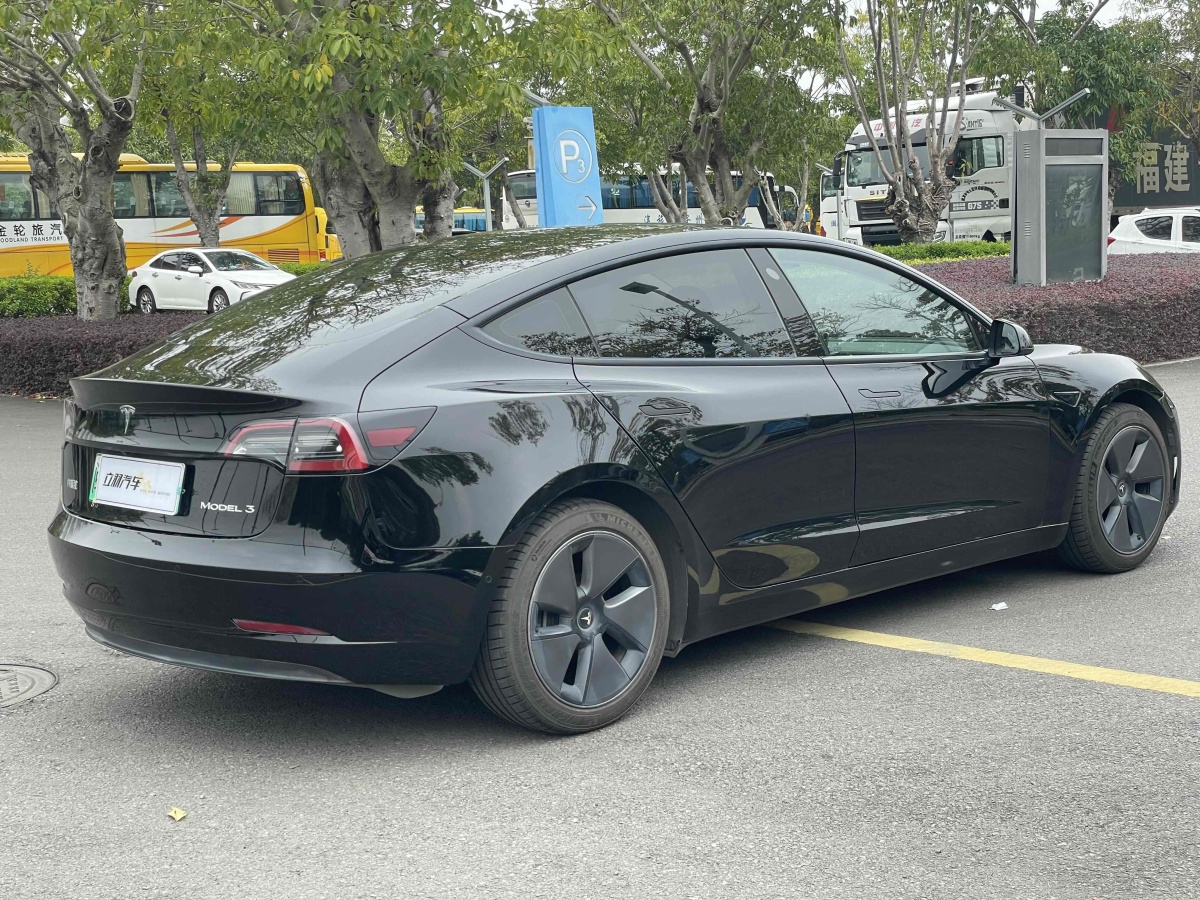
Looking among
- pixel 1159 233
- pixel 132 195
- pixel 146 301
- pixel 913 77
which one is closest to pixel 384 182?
pixel 1159 233

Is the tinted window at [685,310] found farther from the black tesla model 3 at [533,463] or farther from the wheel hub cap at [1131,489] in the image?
the wheel hub cap at [1131,489]

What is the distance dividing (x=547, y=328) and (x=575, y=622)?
0.86m

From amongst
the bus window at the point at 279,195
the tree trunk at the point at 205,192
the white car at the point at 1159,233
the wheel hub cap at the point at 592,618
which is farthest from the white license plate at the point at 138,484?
the bus window at the point at 279,195

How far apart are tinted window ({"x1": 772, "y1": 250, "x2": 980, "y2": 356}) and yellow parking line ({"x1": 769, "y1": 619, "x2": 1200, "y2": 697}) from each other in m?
1.01

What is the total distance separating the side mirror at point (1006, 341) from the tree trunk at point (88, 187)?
11733 mm

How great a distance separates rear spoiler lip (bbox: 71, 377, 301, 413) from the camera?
372 centimetres

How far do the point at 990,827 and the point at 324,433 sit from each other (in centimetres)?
189

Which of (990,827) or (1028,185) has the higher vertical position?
(1028,185)

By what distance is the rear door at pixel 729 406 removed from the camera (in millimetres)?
4277

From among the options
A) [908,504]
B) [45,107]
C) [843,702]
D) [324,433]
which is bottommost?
[843,702]

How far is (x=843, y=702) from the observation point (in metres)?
4.34

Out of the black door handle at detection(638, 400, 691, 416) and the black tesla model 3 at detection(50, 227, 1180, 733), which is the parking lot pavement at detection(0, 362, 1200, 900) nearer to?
the black tesla model 3 at detection(50, 227, 1180, 733)

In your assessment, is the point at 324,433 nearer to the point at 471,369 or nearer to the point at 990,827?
the point at 471,369

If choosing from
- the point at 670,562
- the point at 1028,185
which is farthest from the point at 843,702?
the point at 1028,185
